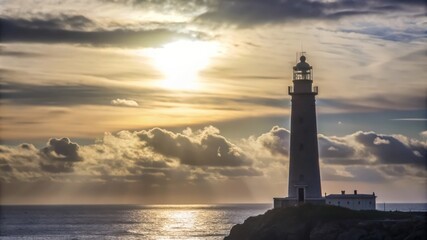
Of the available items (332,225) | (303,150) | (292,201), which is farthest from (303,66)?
(332,225)

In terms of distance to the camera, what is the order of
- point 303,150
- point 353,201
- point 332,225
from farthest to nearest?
1. point 353,201
2. point 303,150
3. point 332,225

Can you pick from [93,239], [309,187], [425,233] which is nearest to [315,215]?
[309,187]

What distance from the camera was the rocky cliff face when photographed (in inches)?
2721

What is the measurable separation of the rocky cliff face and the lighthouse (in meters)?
4.00

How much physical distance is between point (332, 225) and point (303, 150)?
1308cm

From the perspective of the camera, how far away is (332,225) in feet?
241

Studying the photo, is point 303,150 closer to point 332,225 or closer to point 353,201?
point 353,201

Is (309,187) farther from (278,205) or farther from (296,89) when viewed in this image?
(296,89)

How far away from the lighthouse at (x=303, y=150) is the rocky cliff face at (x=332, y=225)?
400 cm

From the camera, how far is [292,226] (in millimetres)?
77000

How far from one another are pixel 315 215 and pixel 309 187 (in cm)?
787

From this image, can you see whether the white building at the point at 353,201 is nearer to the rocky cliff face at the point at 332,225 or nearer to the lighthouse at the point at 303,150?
the lighthouse at the point at 303,150

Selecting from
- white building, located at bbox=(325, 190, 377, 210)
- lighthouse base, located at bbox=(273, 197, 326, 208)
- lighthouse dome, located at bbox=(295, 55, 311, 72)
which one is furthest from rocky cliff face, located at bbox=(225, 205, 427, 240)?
lighthouse dome, located at bbox=(295, 55, 311, 72)

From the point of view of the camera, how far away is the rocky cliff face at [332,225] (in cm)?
6912
